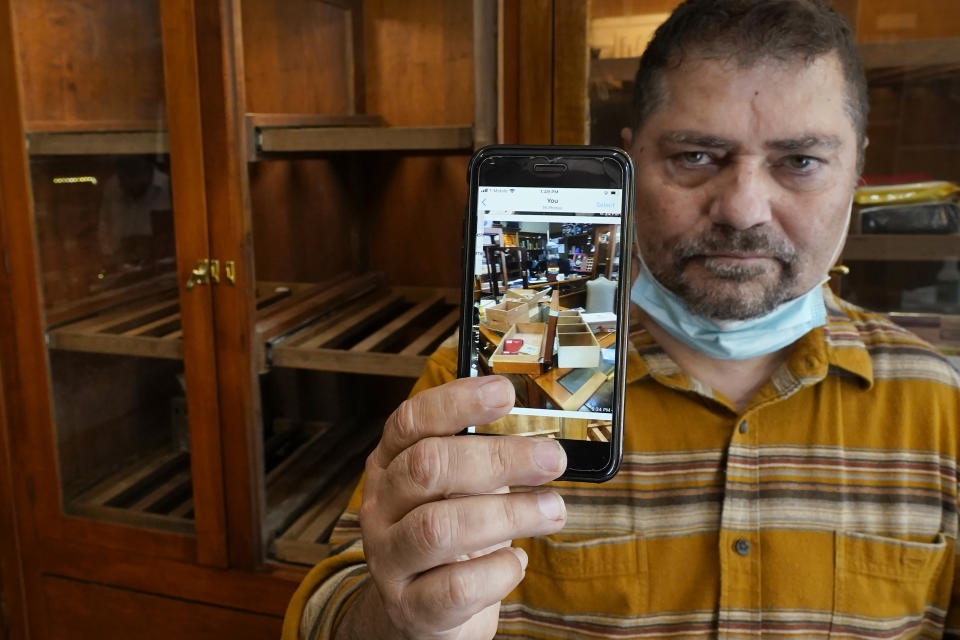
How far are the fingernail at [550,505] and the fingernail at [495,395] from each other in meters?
0.08

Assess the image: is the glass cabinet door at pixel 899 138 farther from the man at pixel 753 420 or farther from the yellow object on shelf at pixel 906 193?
the man at pixel 753 420

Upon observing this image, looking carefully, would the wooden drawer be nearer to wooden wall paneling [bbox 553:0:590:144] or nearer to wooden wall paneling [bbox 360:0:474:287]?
wooden wall paneling [bbox 553:0:590:144]

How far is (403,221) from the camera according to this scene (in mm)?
1418

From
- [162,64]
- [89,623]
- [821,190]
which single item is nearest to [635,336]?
[821,190]

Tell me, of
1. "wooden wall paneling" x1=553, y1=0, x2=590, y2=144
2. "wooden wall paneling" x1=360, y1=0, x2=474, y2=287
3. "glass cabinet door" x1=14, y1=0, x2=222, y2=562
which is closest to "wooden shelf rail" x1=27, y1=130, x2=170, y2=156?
"glass cabinet door" x1=14, y1=0, x2=222, y2=562

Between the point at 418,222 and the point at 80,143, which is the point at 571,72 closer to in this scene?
the point at 418,222

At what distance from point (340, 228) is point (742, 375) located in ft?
2.71

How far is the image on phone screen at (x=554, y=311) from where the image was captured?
0.58m

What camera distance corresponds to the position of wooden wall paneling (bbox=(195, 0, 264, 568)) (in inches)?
46.9

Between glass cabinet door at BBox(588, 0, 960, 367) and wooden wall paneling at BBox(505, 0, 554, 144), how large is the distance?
0.06 metres

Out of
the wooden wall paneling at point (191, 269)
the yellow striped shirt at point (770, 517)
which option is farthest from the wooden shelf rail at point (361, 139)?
the yellow striped shirt at point (770, 517)

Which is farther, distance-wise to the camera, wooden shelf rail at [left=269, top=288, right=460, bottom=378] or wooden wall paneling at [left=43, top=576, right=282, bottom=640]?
wooden wall paneling at [left=43, top=576, right=282, bottom=640]

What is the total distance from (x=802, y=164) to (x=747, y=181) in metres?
0.07

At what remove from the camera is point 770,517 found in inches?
31.9
